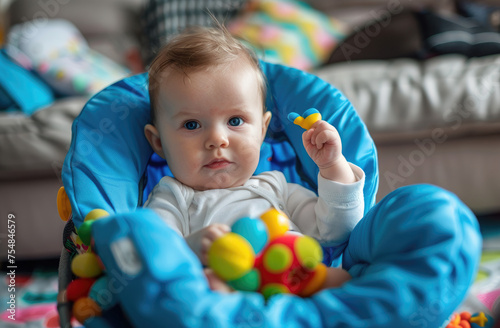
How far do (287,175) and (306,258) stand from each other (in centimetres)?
38

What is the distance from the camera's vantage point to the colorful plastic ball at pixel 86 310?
624 millimetres

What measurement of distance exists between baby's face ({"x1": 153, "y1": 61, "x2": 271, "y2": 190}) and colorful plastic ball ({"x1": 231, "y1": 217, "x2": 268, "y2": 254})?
23cm

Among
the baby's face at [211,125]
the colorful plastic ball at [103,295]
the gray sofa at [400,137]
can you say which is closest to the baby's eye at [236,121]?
the baby's face at [211,125]

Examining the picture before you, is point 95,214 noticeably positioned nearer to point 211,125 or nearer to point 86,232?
point 86,232

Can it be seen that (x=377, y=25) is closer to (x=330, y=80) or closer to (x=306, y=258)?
(x=330, y=80)

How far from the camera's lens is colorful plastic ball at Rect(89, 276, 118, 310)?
62 cm

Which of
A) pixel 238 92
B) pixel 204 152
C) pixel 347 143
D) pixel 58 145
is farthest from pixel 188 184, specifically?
pixel 58 145

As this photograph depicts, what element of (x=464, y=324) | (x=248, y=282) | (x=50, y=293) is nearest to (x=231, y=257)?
(x=248, y=282)

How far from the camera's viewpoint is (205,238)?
0.65 m

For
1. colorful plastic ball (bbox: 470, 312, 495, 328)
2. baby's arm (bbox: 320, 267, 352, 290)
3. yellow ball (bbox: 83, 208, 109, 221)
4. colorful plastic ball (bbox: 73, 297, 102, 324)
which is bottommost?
colorful plastic ball (bbox: 470, 312, 495, 328)

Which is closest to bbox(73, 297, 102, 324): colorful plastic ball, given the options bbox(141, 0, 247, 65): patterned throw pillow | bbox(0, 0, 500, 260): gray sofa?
bbox(0, 0, 500, 260): gray sofa

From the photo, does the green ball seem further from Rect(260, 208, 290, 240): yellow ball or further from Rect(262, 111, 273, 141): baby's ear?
Rect(262, 111, 273, 141): baby's ear

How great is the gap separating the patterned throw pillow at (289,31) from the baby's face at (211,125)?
3.13ft

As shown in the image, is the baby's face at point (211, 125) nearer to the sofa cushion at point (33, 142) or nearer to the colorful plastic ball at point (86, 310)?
the colorful plastic ball at point (86, 310)
